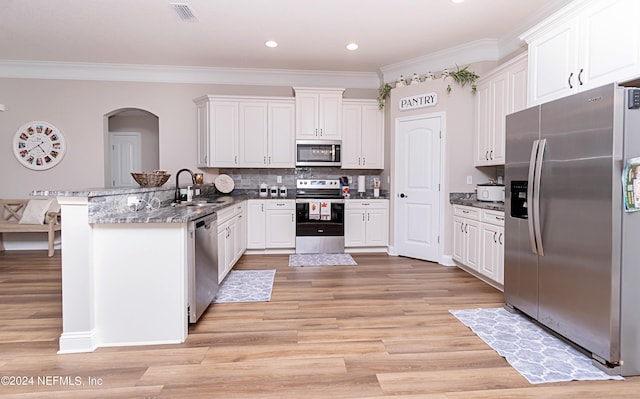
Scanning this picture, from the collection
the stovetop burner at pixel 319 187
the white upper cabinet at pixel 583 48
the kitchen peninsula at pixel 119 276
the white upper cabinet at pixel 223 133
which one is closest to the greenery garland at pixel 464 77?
the white upper cabinet at pixel 583 48

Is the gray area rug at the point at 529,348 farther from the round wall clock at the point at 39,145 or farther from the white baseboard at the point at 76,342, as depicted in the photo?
the round wall clock at the point at 39,145

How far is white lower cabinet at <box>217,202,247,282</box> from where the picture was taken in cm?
360

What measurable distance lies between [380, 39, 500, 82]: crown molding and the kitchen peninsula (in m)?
4.21

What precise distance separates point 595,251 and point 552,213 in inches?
15.8

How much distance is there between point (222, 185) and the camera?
550cm

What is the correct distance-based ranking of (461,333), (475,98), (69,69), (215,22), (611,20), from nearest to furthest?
(611,20), (461,333), (215,22), (475,98), (69,69)

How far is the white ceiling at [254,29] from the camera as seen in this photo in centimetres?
350

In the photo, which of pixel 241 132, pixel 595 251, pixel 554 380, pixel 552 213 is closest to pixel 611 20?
pixel 552 213

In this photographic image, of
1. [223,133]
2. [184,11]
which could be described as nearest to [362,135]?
[223,133]

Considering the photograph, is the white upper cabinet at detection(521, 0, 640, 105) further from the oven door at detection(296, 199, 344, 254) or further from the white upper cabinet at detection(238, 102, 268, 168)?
the white upper cabinet at detection(238, 102, 268, 168)

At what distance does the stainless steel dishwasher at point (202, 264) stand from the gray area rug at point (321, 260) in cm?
172

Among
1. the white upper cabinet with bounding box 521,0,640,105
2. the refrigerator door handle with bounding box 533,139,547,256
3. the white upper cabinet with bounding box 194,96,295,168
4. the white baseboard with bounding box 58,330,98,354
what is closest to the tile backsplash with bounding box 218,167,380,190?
the white upper cabinet with bounding box 194,96,295,168

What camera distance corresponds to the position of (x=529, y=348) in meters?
2.34

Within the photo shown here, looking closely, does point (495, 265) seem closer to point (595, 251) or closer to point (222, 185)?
point (595, 251)
